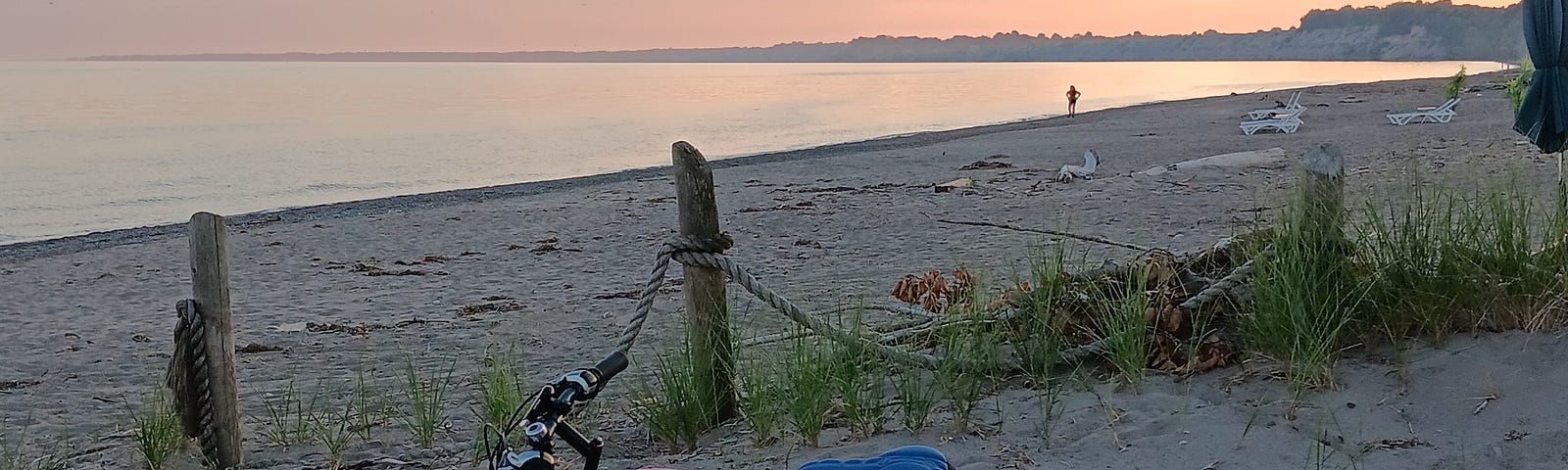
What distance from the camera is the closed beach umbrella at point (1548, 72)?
15.8 feet

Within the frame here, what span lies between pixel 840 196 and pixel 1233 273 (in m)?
12.1

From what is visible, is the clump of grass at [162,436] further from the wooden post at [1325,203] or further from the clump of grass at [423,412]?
the wooden post at [1325,203]

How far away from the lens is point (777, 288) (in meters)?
9.25

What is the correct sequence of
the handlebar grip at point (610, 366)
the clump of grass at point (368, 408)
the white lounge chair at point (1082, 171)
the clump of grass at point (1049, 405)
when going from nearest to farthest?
the handlebar grip at point (610, 366), the clump of grass at point (1049, 405), the clump of grass at point (368, 408), the white lounge chair at point (1082, 171)

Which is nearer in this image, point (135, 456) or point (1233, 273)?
point (1233, 273)

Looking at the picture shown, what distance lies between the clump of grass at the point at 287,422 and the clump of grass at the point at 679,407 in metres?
1.58

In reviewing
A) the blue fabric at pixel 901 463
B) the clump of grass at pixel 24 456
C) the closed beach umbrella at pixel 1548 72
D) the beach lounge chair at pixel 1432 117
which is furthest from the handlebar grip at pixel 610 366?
the beach lounge chair at pixel 1432 117

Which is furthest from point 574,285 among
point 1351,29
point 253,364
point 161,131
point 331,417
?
point 1351,29

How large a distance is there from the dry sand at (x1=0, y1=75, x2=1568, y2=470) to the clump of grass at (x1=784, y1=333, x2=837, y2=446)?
0.10 m

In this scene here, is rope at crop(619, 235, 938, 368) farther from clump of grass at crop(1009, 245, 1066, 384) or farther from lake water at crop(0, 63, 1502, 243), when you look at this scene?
lake water at crop(0, 63, 1502, 243)

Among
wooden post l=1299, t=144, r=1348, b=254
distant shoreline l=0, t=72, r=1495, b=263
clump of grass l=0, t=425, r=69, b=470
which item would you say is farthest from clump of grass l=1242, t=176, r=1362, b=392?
distant shoreline l=0, t=72, r=1495, b=263

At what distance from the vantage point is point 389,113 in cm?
5641

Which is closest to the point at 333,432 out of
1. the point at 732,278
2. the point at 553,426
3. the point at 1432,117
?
the point at 732,278

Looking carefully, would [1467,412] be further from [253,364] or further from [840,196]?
[840,196]
